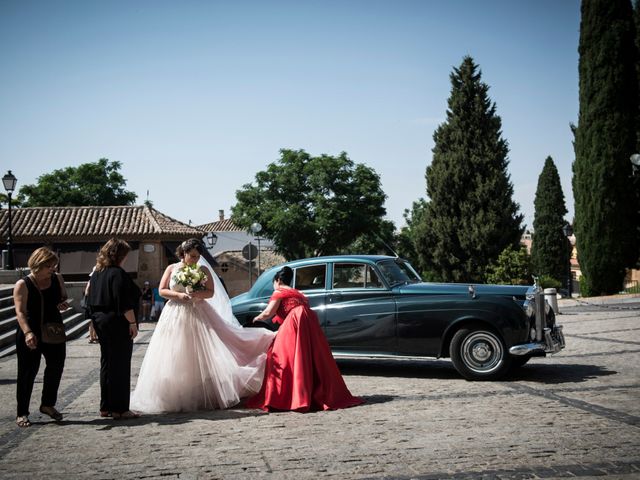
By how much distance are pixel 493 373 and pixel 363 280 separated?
237 centimetres

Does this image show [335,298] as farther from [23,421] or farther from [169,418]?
[23,421]

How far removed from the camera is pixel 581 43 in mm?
30578

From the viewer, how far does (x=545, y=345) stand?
8.72m

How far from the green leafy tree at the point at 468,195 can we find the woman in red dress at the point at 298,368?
101 feet

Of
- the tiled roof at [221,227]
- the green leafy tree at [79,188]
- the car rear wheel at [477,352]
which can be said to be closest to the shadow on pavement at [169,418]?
the car rear wheel at [477,352]

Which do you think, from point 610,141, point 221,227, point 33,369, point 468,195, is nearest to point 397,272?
point 33,369

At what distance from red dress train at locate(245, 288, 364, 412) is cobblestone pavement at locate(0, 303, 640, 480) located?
0.25 m

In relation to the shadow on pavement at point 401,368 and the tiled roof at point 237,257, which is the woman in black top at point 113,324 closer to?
the shadow on pavement at point 401,368

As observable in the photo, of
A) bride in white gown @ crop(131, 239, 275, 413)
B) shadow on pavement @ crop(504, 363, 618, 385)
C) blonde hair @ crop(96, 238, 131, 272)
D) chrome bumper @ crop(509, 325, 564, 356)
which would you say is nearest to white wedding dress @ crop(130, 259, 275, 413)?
bride in white gown @ crop(131, 239, 275, 413)

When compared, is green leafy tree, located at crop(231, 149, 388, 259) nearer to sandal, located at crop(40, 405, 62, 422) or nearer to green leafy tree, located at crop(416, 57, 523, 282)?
green leafy tree, located at crop(416, 57, 523, 282)

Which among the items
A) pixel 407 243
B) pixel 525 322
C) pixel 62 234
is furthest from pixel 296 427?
pixel 407 243

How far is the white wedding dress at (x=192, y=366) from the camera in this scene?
712 centimetres

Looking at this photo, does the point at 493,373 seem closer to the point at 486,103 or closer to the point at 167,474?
the point at 167,474

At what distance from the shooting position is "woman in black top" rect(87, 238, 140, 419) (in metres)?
6.69
